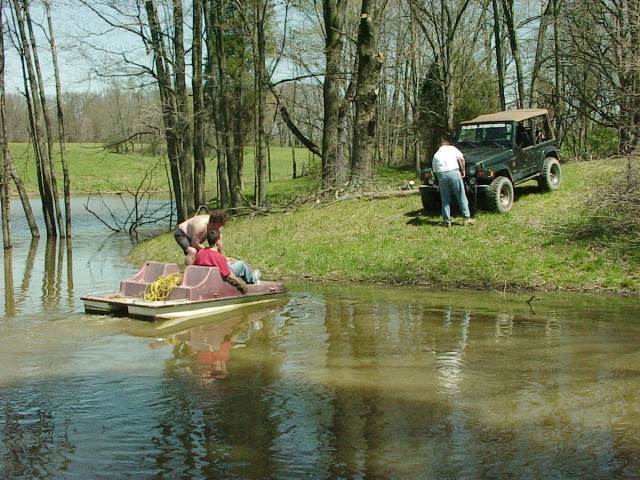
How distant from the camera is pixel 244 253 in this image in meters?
17.0

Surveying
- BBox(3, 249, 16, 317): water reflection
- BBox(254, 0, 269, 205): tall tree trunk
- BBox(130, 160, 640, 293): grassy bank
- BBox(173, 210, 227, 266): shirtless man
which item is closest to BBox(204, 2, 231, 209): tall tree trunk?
BBox(254, 0, 269, 205): tall tree trunk

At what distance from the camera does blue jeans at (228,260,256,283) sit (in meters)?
11.9

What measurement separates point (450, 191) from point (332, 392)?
975 cm

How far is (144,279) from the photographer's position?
462 inches

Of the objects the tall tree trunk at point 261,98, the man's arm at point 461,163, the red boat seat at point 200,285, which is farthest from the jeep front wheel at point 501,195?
the tall tree trunk at point 261,98

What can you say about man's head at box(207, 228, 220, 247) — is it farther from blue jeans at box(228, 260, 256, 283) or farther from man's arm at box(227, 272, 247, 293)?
man's arm at box(227, 272, 247, 293)

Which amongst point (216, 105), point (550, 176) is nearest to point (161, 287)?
point (550, 176)

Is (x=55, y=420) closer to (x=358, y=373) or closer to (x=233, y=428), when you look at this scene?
(x=233, y=428)

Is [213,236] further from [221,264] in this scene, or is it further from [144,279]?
[144,279]

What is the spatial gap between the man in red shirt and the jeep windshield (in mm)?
8309

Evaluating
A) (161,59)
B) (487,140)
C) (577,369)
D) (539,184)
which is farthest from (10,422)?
(161,59)

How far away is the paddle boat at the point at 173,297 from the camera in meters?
10.6

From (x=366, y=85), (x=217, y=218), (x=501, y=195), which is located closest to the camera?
(x=217, y=218)

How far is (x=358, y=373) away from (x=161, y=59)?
18.1m
